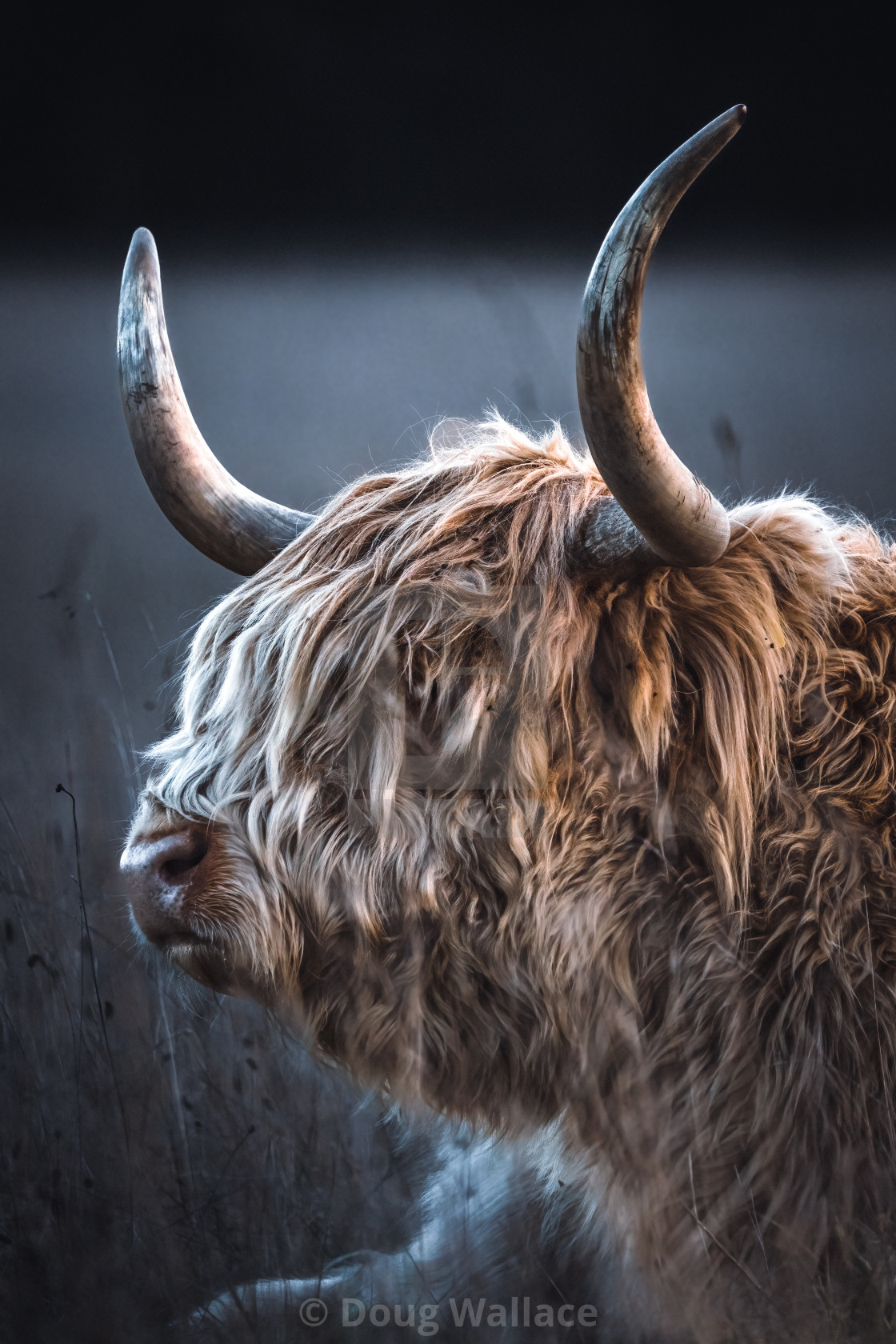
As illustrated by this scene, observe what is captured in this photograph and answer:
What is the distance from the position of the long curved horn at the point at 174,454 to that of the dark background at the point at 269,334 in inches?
3.8

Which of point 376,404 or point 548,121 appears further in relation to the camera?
point 376,404

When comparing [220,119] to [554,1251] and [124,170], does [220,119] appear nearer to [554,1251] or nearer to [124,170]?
[124,170]

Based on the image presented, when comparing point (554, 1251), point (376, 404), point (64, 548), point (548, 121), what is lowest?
point (554, 1251)

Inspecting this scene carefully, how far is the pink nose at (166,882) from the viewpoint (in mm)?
933

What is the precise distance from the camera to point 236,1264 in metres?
1.05

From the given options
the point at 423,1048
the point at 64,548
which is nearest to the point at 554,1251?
the point at 423,1048

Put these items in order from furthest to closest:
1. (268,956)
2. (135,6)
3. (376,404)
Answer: (376,404), (135,6), (268,956)

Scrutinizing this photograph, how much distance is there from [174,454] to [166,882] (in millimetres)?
556

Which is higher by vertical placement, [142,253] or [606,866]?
[142,253]

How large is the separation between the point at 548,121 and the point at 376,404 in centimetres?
43

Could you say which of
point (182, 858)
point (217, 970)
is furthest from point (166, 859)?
point (217, 970)

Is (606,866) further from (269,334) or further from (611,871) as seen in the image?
(269,334)

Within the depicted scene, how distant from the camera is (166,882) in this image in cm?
94

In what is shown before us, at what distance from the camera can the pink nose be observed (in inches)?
36.7
